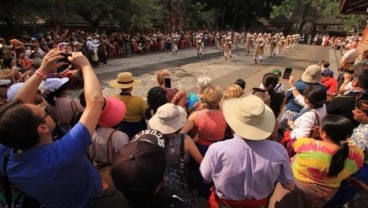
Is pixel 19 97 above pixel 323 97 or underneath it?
above

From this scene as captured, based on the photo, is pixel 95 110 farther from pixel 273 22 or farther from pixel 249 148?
pixel 273 22

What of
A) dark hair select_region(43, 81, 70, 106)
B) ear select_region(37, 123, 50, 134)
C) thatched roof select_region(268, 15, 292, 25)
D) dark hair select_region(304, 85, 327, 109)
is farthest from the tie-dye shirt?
thatched roof select_region(268, 15, 292, 25)

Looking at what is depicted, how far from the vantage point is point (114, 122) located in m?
2.71

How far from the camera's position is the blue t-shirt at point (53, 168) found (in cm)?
164

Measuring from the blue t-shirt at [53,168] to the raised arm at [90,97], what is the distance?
5 centimetres

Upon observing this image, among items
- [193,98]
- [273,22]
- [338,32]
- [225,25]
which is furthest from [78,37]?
[338,32]

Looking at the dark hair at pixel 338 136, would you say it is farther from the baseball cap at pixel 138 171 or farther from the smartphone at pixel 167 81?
the smartphone at pixel 167 81

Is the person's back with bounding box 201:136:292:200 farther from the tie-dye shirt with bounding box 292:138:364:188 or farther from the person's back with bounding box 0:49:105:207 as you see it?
the person's back with bounding box 0:49:105:207

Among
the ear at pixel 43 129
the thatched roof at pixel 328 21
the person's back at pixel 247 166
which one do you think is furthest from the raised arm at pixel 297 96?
the thatched roof at pixel 328 21

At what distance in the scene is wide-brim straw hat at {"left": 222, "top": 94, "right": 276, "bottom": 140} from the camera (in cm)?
219

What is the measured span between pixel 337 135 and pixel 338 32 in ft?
193

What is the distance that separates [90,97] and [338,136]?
2137 millimetres

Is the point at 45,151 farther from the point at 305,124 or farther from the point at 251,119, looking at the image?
the point at 305,124

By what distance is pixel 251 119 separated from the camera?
227 cm
